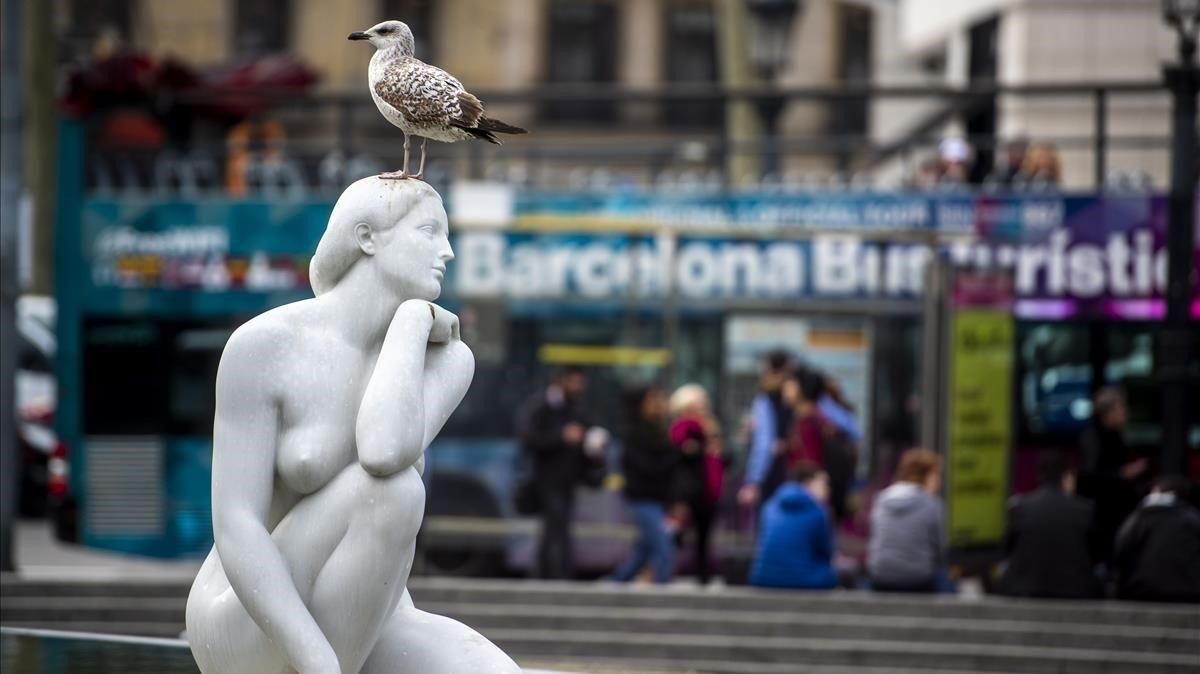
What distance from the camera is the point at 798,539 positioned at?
14.9 meters

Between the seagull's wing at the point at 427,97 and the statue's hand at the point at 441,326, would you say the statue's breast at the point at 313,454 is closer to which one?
the statue's hand at the point at 441,326

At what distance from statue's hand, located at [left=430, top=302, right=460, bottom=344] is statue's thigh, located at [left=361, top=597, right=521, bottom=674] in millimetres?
666

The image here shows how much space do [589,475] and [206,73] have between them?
820 centimetres

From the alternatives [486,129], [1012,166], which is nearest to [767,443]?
[1012,166]

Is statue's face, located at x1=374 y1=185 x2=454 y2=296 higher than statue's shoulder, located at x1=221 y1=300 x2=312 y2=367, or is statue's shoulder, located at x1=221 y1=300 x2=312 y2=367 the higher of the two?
statue's face, located at x1=374 y1=185 x2=454 y2=296

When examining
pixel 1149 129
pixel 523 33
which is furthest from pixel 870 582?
pixel 523 33

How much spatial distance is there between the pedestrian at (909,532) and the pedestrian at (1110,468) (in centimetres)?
111

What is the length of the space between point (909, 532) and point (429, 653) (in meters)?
9.66

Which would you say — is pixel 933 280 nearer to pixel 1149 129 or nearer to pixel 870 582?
pixel 870 582

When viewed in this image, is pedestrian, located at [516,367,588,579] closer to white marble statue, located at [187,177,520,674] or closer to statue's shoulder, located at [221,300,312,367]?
white marble statue, located at [187,177,520,674]

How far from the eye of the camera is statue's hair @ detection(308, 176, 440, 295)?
5453 millimetres

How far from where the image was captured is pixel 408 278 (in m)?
5.45

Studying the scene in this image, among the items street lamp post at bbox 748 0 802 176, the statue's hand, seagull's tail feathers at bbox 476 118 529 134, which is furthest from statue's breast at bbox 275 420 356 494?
street lamp post at bbox 748 0 802 176

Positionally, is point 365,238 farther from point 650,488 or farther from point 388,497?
point 650,488
